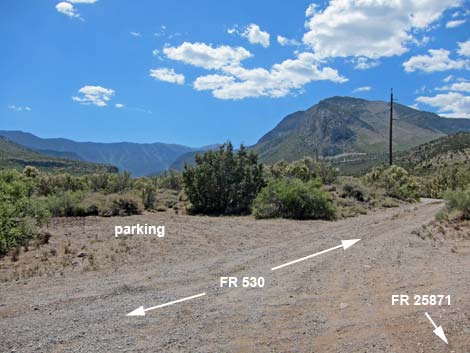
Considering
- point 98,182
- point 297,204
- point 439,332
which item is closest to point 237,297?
point 439,332

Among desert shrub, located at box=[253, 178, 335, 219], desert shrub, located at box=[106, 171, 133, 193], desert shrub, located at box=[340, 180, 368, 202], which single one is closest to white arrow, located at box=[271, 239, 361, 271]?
desert shrub, located at box=[253, 178, 335, 219]

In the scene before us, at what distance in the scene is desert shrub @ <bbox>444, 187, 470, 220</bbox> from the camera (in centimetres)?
1852

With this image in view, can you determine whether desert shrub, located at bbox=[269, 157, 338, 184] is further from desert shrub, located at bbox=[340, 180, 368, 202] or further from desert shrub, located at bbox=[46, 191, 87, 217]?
desert shrub, located at bbox=[46, 191, 87, 217]

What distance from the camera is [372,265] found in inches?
424

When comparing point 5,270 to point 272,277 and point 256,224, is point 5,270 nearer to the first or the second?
point 272,277

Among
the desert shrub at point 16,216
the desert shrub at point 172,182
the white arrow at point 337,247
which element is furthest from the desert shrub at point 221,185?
the white arrow at point 337,247

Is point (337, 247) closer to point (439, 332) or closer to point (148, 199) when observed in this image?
point (439, 332)

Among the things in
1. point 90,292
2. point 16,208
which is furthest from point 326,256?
point 16,208

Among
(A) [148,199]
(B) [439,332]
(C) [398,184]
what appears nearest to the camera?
(B) [439,332]

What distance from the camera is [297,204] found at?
22.8 meters

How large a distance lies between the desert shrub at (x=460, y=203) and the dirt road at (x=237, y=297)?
16.9 ft

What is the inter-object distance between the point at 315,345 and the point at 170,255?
300 inches

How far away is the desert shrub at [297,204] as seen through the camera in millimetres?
22734

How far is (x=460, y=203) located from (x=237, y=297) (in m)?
13.9
